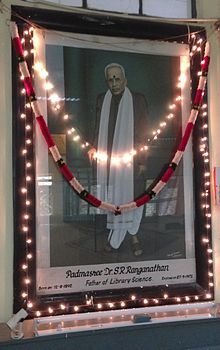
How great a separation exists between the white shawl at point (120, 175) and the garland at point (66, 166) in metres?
0.07

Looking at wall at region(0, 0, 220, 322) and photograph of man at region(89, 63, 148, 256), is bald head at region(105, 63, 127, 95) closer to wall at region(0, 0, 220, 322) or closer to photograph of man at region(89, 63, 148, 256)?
photograph of man at region(89, 63, 148, 256)

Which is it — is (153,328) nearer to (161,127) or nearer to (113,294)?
(113,294)

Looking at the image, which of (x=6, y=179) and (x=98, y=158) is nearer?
(x=6, y=179)

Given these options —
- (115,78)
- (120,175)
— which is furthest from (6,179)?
(115,78)

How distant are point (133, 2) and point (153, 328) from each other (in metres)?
2.17

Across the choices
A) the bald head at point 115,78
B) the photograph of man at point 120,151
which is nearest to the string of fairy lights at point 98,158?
the photograph of man at point 120,151

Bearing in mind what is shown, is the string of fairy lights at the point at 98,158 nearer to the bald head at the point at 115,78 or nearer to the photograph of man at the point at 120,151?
the photograph of man at the point at 120,151

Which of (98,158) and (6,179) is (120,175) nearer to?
(98,158)

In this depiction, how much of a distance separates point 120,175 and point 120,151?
16cm

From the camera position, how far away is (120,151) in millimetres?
2768

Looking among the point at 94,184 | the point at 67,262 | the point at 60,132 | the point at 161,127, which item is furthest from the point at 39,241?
the point at 161,127

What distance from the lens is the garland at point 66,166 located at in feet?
8.16

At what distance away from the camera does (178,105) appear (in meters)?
2.87

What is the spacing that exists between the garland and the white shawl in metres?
0.07
